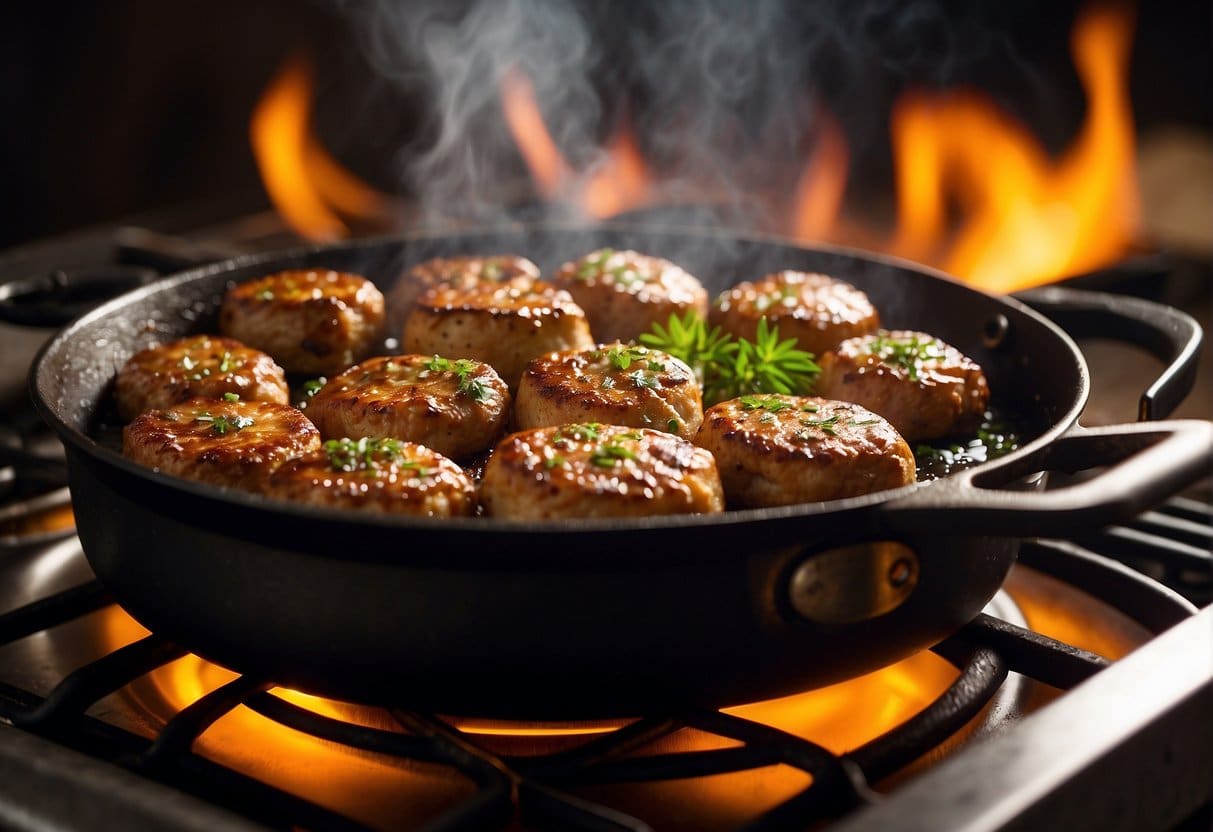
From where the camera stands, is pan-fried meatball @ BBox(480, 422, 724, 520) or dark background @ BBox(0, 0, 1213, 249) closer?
pan-fried meatball @ BBox(480, 422, 724, 520)

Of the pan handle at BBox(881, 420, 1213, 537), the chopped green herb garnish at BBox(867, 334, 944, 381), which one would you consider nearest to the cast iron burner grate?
the pan handle at BBox(881, 420, 1213, 537)

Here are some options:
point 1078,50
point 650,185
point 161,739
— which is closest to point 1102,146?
point 1078,50

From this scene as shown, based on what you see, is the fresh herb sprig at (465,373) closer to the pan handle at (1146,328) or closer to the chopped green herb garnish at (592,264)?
the chopped green herb garnish at (592,264)

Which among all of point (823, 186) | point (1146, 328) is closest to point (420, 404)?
point (1146, 328)

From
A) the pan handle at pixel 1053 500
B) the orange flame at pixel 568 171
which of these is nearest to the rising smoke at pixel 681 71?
the orange flame at pixel 568 171

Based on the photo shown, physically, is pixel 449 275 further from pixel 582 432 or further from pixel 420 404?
pixel 582 432

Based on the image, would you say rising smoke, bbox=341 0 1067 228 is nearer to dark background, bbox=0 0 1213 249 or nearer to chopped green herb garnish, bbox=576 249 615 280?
dark background, bbox=0 0 1213 249

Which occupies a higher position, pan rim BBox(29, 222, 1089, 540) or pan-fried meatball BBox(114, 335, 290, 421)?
pan rim BBox(29, 222, 1089, 540)
